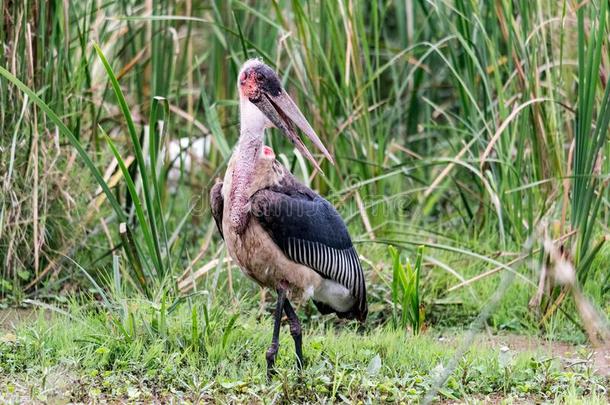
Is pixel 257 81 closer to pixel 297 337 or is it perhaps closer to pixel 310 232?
pixel 310 232

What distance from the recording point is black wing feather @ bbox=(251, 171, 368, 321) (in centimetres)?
480

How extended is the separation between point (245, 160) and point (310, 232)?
0.45 metres

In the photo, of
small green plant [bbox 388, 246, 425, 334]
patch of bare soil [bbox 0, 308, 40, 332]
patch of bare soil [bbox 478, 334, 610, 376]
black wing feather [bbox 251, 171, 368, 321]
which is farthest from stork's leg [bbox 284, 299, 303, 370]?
patch of bare soil [bbox 0, 308, 40, 332]

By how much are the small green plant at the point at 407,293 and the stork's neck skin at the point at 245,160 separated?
875 millimetres

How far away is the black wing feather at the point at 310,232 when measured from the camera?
480 cm

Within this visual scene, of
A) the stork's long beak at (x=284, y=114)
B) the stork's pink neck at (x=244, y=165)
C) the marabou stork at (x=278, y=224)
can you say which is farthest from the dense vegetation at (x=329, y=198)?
the stork's long beak at (x=284, y=114)

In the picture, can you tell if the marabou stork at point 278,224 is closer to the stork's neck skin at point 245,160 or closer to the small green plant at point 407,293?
the stork's neck skin at point 245,160

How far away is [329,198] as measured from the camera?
6242 millimetres

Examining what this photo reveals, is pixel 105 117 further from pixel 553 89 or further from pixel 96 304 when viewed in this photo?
pixel 553 89

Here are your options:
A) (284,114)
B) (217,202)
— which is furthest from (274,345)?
(284,114)

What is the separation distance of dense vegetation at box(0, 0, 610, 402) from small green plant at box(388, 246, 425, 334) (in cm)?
1

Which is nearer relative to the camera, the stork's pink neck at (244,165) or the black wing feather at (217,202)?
the stork's pink neck at (244,165)

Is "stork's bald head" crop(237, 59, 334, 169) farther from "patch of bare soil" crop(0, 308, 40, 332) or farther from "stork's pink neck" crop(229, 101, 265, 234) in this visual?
"patch of bare soil" crop(0, 308, 40, 332)

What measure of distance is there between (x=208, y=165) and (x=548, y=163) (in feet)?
8.35
